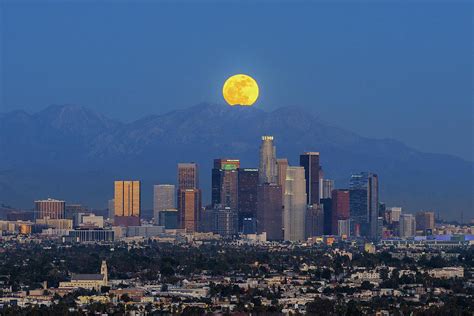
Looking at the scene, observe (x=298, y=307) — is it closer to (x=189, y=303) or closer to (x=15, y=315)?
(x=189, y=303)

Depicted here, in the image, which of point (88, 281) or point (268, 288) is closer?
point (268, 288)

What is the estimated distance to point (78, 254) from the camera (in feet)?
587

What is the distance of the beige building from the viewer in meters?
131

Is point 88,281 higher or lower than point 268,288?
higher

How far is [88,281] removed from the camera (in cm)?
13325

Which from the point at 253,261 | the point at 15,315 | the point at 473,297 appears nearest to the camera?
the point at 15,315

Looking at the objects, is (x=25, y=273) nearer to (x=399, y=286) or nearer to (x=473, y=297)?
(x=399, y=286)

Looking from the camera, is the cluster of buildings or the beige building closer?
the cluster of buildings

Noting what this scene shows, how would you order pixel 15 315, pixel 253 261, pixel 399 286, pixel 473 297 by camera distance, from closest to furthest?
1. pixel 15 315
2. pixel 473 297
3. pixel 399 286
4. pixel 253 261

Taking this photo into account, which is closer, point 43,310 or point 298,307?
point 43,310

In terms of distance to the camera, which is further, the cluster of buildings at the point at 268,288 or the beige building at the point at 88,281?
the beige building at the point at 88,281

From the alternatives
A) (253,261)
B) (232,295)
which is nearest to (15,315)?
(232,295)

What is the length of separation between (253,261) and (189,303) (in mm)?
49523

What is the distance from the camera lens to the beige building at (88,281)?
131 meters
